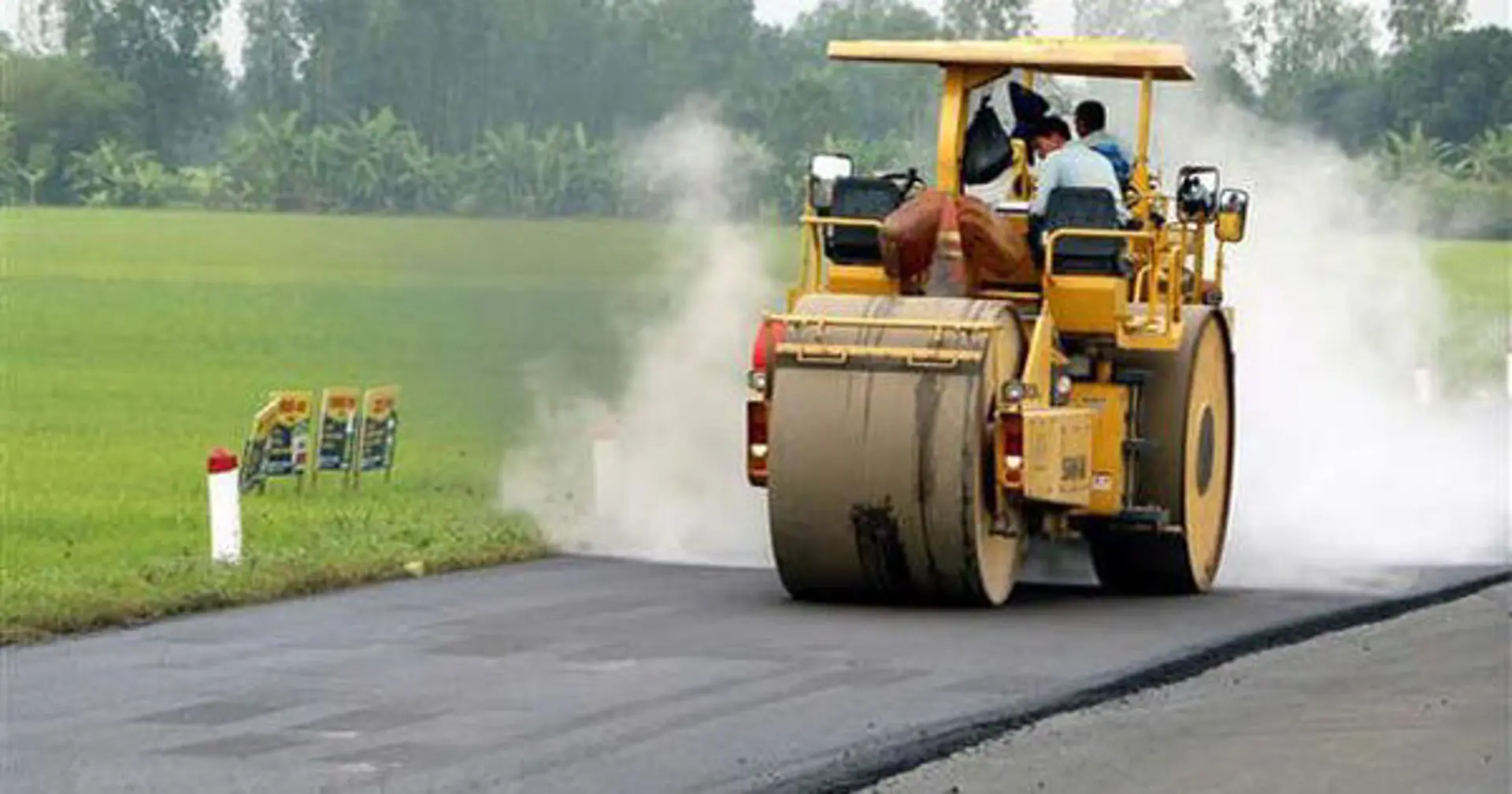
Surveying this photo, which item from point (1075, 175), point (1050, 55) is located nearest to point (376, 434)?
point (1050, 55)

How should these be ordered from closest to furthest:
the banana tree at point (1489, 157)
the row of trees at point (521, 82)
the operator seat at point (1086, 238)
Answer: the operator seat at point (1086, 238), the row of trees at point (521, 82), the banana tree at point (1489, 157)

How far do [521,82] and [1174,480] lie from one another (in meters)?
9.39

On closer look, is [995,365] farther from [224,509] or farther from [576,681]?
[224,509]

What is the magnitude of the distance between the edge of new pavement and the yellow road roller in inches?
50.5

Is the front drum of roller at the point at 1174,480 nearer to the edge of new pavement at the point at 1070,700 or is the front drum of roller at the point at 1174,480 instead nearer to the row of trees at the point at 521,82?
the edge of new pavement at the point at 1070,700

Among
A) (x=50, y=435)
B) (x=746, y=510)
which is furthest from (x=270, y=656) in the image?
(x=50, y=435)

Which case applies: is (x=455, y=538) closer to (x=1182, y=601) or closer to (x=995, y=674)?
(x=1182, y=601)

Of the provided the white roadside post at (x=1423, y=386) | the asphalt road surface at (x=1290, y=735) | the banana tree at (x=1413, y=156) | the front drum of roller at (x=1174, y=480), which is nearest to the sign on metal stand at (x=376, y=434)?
the front drum of roller at (x=1174, y=480)

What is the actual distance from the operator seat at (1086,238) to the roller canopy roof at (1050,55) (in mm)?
831

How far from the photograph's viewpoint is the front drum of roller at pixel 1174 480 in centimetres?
1894

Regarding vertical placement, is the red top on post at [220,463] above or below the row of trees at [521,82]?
below

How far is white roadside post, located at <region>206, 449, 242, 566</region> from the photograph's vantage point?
18641 millimetres

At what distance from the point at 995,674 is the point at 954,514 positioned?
235cm

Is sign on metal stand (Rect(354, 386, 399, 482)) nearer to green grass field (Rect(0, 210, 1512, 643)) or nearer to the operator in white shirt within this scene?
green grass field (Rect(0, 210, 1512, 643))
